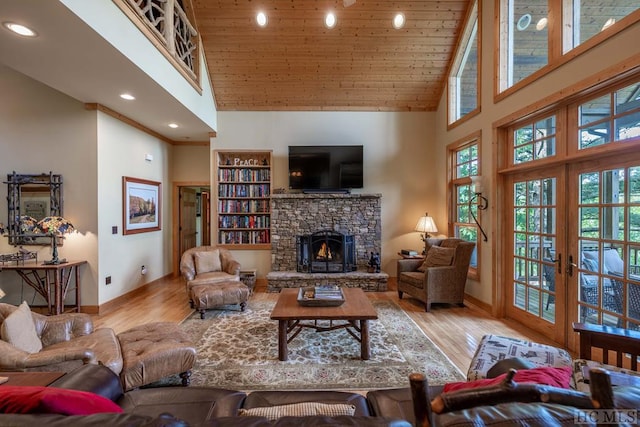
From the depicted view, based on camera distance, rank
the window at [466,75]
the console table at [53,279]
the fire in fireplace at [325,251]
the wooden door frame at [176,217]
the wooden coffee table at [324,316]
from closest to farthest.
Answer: the wooden coffee table at [324,316] → the console table at [53,279] → the window at [466,75] → the fire in fireplace at [325,251] → the wooden door frame at [176,217]

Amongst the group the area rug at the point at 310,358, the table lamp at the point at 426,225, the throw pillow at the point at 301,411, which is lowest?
the area rug at the point at 310,358

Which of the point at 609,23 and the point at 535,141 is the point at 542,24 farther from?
the point at 535,141

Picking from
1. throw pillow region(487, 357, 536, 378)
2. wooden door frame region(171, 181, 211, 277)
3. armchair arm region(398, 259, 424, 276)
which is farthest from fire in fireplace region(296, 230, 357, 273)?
throw pillow region(487, 357, 536, 378)

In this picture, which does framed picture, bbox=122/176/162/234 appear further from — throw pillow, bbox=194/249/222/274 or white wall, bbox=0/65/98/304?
throw pillow, bbox=194/249/222/274

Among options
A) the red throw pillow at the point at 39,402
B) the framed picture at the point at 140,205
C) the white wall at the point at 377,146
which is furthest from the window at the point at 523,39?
the framed picture at the point at 140,205

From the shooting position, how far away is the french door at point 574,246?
242 centimetres

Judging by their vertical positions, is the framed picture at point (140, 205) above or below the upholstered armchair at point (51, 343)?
above

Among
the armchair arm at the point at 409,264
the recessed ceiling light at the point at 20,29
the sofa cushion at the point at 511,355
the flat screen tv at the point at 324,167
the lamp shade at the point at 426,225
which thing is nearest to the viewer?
the sofa cushion at the point at 511,355

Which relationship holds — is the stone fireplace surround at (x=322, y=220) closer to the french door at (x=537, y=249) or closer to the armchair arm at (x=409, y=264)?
the armchair arm at (x=409, y=264)

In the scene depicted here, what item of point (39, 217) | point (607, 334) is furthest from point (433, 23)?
point (39, 217)

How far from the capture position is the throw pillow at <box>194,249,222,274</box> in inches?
177

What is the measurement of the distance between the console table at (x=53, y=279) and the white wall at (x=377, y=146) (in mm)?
2238

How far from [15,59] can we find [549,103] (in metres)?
5.27

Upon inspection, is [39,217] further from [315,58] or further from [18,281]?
[315,58]
